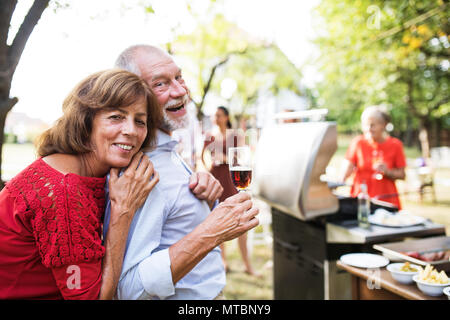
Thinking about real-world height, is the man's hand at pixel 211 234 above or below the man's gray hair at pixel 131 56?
below

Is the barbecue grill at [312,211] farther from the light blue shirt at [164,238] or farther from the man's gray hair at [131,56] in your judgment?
the man's gray hair at [131,56]

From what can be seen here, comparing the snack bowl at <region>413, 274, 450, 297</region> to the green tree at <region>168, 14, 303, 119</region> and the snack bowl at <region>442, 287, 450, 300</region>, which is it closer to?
the snack bowl at <region>442, 287, 450, 300</region>

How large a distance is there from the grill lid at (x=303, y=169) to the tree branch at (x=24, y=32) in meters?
2.07

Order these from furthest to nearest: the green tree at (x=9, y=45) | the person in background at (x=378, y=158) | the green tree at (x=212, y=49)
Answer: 1. the green tree at (x=212, y=49)
2. the person in background at (x=378, y=158)
3. the green tree at (x=9, y=45)

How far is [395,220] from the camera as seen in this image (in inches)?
116

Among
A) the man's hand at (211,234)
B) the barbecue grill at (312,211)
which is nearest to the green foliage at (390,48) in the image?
the barbecue grill at (312,211)

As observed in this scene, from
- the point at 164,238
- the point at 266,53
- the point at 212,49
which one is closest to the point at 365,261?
the point at 164,238

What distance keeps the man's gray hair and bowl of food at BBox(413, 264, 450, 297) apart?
1.88 m

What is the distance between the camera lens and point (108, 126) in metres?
1.50

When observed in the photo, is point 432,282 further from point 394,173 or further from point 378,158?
point 378,158

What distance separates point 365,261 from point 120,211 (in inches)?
68.7

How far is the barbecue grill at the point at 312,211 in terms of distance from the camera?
2.81 metres

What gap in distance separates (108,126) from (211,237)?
66 centimetres
